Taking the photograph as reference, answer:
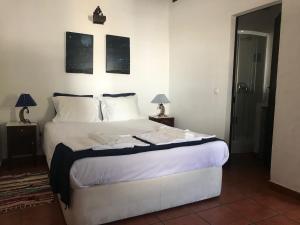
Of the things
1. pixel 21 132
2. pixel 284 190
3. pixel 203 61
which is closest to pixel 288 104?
pixel 284 190

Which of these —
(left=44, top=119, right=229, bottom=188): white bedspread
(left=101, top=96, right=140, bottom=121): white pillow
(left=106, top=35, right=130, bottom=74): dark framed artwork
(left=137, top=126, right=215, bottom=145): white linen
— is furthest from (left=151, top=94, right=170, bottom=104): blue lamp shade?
(left=137, top=126, right=215, bottom=145): white linen

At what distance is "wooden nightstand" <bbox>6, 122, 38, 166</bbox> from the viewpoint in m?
3.24

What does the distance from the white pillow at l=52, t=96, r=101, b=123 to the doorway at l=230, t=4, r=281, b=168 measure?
2.21m

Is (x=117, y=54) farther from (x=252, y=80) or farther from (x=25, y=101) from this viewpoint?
(x=252, y=80)

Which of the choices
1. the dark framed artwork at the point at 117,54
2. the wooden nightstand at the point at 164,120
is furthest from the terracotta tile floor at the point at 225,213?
the dark framed artwork at the point at 117,54

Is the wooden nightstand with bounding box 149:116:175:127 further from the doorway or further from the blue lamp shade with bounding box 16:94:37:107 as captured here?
the blue lamp shade with bounding box 16:94:37:107

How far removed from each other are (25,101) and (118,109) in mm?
1253

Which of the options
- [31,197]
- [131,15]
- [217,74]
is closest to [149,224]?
[31,197]

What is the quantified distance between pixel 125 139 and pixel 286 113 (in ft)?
5.60

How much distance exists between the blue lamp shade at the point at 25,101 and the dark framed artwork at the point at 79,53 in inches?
28.8

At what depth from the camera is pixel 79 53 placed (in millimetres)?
3865

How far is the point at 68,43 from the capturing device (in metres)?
3.78

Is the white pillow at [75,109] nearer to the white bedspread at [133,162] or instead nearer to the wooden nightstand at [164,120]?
the white bedspread at [133,162]

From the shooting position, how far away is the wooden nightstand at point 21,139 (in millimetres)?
3242
